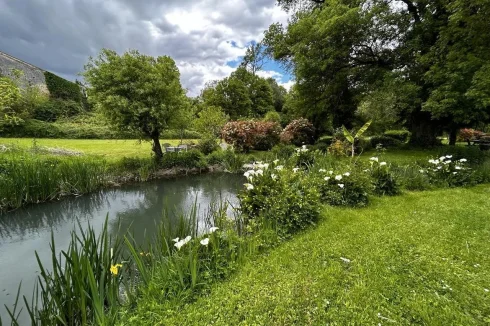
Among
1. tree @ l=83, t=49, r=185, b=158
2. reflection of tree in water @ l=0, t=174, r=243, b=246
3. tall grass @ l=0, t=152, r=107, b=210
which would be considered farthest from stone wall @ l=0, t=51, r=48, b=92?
reflection of tree in water @ l=0, t=174, r=243, b=246

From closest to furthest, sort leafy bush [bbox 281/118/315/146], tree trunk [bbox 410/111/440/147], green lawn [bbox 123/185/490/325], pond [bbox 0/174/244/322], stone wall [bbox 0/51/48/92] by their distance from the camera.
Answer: green lawn [bbox 123/185/490/325] < pond [bbox 0/174/244/322] < tree trunk [bbox 410/111/440/147] < leafy bush [bbox 281/118/315/146] < stone wall [bbox 0/51/48/92]

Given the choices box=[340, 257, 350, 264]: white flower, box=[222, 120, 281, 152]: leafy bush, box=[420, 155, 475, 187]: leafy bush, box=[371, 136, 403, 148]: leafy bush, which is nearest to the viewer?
box=[340, 257, 350, 264]: white flower

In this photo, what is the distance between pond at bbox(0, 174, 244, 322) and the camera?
390cm

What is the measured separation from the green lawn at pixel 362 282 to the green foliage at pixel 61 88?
103 ft

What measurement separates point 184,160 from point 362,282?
9606 millimetres

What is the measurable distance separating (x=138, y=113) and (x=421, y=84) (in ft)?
39.0

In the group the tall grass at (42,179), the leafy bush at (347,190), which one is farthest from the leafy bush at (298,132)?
the tall grass at (42,179)

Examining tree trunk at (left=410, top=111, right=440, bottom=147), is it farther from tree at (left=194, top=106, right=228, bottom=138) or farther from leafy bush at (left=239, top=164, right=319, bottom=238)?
tree at (left=194, top=106, right=228, bottom=138)

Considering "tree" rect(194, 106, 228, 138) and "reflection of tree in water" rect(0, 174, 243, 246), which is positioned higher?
"tree" rect(194, 106, 228, 138)

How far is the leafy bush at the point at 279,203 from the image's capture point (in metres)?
4.13

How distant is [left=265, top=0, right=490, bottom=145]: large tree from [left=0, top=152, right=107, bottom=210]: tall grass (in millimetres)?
10114

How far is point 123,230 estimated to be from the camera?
5359mm

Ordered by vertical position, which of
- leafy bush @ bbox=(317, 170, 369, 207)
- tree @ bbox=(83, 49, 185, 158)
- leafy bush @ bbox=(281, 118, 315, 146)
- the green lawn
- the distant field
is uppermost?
tree @ bbox=(83, 49, 185, 158)

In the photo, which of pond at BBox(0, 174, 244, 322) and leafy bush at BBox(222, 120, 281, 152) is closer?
pond at BBox(0, 174, 244, 322)
